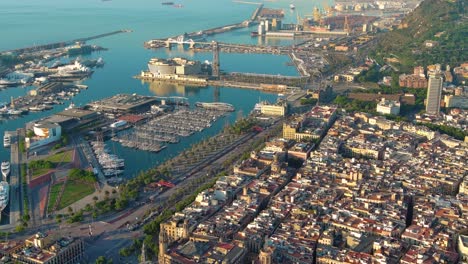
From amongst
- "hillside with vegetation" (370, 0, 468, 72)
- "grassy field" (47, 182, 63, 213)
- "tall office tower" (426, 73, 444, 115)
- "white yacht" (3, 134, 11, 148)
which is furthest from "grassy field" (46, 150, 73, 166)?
"hillside with vegetation" (370, 0, 468, 72)

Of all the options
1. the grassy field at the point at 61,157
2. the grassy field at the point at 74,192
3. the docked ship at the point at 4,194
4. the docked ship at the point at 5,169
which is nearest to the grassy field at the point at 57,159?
the grassy field at the point at 61,157

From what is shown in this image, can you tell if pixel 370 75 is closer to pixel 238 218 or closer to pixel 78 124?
pixel 78 124

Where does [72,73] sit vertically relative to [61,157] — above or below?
above

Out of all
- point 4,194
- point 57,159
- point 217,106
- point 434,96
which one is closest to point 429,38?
point 434,96

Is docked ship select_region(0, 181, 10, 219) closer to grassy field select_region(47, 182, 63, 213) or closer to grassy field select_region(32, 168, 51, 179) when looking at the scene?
grassy field select_region(47, 182, 63, 213)

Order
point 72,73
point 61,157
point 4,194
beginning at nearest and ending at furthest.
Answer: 1. point 4,194
2. point 61,157
3. point 72,73

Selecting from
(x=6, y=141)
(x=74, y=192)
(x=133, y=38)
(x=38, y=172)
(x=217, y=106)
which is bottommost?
(x=74, y=192)

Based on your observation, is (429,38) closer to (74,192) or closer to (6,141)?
(6,141)
